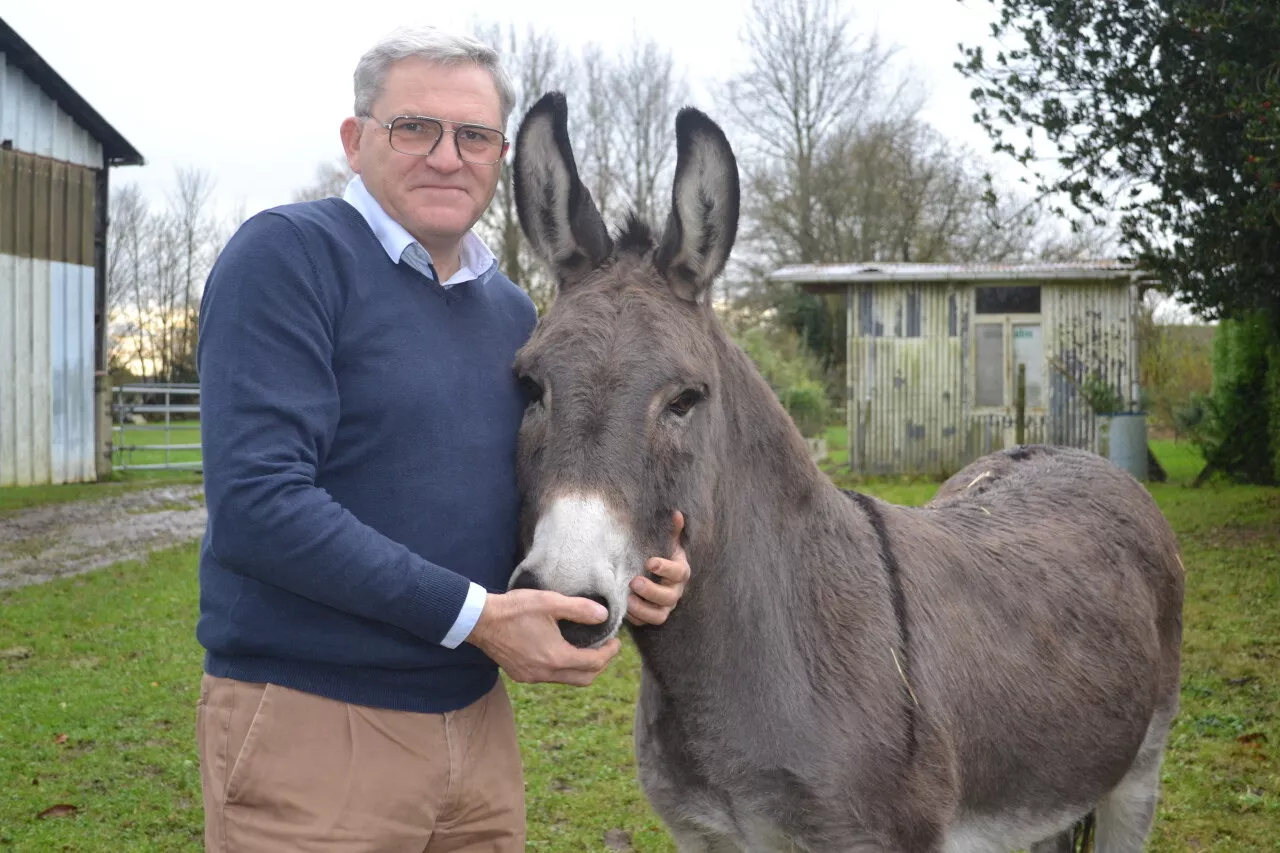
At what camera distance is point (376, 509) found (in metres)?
2.15

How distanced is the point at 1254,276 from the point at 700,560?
10.4 meters

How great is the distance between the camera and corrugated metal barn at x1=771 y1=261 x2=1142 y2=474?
56.0ft

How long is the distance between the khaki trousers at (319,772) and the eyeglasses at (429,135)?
1209 mm

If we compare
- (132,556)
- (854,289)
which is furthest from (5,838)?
(854,289)

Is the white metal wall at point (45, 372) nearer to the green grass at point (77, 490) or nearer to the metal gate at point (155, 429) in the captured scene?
the green grass at point (77, 490)

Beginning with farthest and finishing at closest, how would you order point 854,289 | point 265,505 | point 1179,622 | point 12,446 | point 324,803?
point 854,289, point 12,446, point 1179,622, point 324,803, point 265,505

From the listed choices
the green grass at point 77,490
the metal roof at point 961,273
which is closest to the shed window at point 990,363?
the metal roof at point 961,273

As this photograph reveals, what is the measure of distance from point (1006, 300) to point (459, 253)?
16.5 meters

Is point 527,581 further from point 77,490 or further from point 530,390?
point 77,490

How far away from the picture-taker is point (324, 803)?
214 centimetres

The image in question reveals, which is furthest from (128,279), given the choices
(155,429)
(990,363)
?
(990,363)

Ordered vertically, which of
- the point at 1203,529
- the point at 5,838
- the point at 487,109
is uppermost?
the point at 487,109

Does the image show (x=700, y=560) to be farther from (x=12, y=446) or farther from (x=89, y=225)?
(x=89, y=225)

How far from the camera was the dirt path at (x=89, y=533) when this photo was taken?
9723mm
